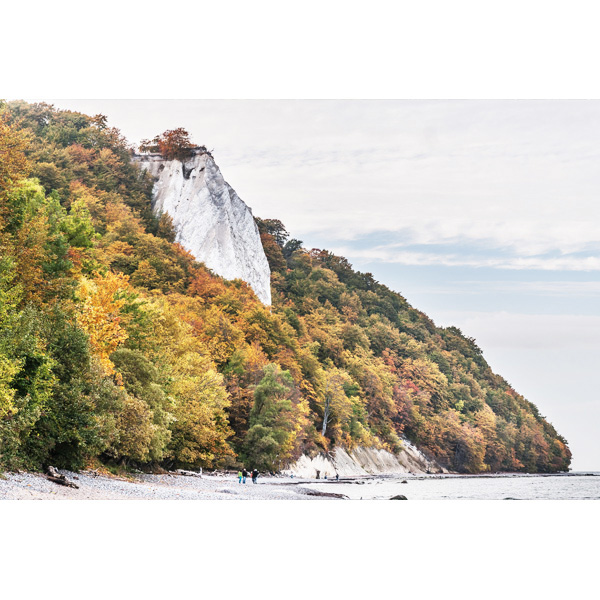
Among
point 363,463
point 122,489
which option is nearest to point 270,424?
point 122,489

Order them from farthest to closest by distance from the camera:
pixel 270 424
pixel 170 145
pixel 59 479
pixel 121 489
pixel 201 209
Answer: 1. pixel 201 209
2. pixel 170 145
3. pixel 270 424
4. pixel 121 489
5. pixel 59 479

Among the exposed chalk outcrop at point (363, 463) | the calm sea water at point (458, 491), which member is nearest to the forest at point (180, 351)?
the exposed chalk outcrop at point (363, 463)

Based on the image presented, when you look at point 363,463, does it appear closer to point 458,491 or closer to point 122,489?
point 458,491

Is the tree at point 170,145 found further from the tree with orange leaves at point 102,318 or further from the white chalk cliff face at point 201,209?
the tree with orange leaves at point 102,318

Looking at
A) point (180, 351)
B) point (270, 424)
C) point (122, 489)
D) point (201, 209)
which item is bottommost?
point (122, 489)
